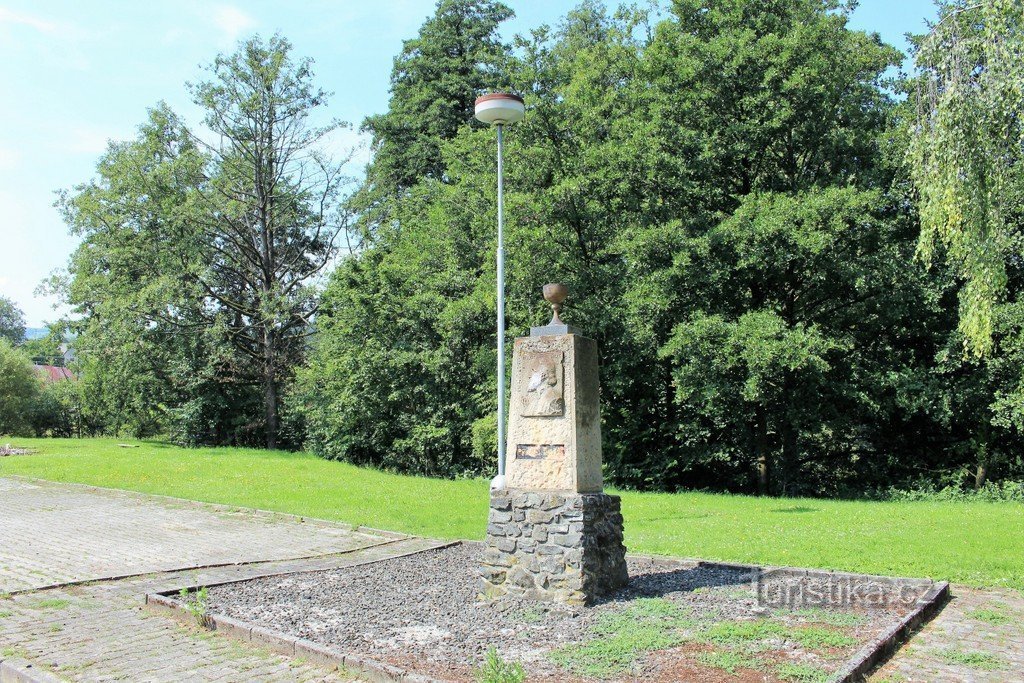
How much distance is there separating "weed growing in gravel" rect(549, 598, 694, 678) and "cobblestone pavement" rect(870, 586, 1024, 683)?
1559 millimetres

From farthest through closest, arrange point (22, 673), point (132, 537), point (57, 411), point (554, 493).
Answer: point (57, 411)
point (132, 537)
point (554, 493)
point (22, 673)

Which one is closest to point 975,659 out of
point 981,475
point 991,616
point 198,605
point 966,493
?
point 991,616

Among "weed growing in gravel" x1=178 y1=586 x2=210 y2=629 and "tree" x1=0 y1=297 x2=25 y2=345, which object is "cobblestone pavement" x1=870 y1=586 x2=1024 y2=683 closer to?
"weed growing in gravel" x1=178 y1=586 x2=210 y2=629

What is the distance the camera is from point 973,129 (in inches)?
422

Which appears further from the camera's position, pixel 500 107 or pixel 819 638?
pixel 500 107

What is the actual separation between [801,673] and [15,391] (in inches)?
1746

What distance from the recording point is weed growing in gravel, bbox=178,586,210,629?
668cm

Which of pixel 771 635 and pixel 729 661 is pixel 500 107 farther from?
pixel 729 661

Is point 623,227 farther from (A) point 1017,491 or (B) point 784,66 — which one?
(A) point 1017,491

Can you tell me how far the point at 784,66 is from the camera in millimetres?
18328

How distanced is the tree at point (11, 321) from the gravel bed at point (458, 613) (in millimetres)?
97448

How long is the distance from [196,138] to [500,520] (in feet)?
96.2

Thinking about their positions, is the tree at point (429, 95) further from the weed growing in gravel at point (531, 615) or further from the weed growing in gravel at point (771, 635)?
the weed growing in gravel at point (771, 635)

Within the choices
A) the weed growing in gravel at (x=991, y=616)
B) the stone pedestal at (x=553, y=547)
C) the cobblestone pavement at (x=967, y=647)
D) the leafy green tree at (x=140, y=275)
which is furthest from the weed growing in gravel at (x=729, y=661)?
the leafy green tree at (x=140, y=275)
